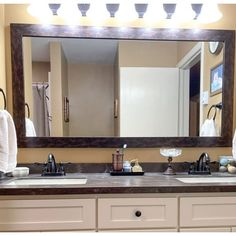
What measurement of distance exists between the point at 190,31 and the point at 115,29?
1.78 ft

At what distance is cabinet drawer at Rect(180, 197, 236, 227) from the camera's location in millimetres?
1311

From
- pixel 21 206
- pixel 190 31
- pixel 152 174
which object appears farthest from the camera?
pixel 190 31

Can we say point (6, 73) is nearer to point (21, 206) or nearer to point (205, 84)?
point (21, 206)

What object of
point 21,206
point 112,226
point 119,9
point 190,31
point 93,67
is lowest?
point 112,226

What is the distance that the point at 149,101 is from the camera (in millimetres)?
1873

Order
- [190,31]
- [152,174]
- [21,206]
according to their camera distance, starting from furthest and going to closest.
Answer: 1. [190,31]
2. [152,174]
3. [21,206]

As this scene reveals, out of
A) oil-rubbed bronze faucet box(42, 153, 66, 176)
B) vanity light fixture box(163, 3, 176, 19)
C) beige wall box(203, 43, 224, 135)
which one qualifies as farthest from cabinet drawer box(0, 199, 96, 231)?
vanity light fixture box(163, 3, 176, 19)

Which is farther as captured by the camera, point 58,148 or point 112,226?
point 58,148

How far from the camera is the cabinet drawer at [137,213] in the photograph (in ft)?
4.24

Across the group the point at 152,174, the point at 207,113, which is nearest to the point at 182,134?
the point at 207,113

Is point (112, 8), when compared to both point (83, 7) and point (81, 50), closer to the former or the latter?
point (83, 7)

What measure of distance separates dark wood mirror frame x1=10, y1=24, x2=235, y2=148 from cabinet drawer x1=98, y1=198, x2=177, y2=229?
56 centimetres

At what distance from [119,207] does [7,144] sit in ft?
2.43

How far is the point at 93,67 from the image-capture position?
6.07 feet
